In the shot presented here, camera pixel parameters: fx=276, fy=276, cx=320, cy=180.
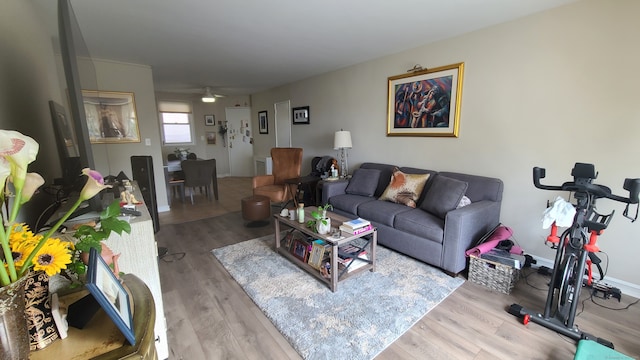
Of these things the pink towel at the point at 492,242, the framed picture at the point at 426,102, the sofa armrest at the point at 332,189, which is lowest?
the pink towel at the point at 492,242

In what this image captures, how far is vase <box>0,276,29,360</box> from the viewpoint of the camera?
Answer: 1.89 feet

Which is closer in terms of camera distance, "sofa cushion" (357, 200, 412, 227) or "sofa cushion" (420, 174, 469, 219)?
"sofa cushion" (420, 174, 469, 219)

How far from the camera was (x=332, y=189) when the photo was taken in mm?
3740

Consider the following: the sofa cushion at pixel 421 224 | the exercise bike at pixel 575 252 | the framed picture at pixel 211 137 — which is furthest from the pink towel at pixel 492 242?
the framed picture at pixel 211 137

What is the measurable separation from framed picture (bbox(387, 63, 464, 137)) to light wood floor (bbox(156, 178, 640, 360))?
1.79 meters

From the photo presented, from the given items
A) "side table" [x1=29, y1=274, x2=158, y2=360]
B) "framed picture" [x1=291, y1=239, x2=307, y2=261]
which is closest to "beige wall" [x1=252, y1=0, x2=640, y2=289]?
"framed picture" [x1=291, y1=239, x2=307, y2=261]

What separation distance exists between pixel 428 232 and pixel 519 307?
843 mm

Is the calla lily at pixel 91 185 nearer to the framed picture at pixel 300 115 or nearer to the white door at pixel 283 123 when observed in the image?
the framed picture at pixel 300 115

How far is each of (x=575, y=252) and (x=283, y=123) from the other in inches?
205

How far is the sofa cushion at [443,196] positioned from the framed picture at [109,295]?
→ 8.24ft

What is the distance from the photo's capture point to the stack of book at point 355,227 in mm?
2385

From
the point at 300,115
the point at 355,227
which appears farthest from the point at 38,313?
the point at 300,115

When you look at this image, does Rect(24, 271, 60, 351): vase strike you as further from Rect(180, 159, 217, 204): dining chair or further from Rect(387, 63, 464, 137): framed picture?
Rect(180, 159, 217, 204): dining chair

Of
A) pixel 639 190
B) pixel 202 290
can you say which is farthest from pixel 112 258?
pixel 639 190
